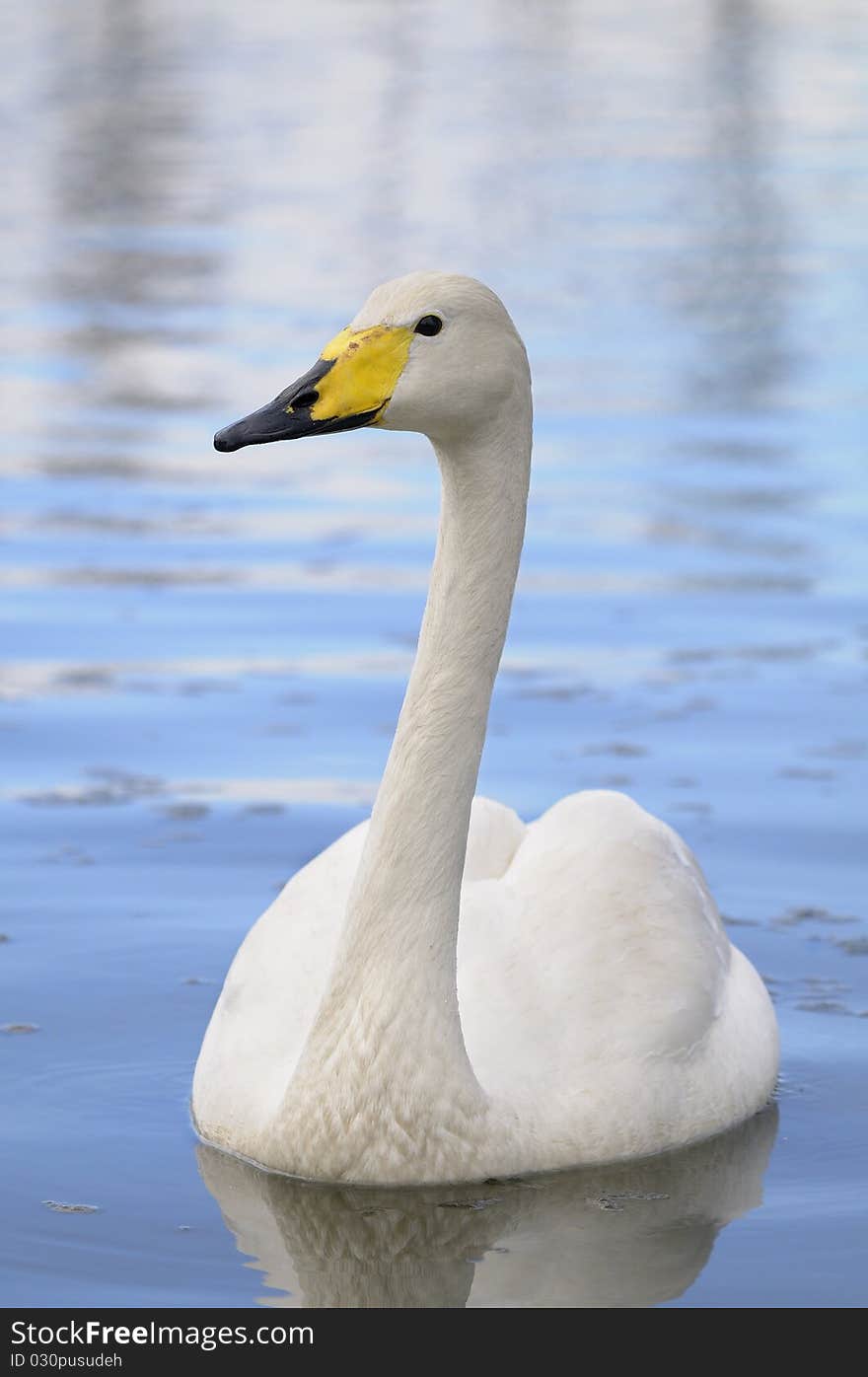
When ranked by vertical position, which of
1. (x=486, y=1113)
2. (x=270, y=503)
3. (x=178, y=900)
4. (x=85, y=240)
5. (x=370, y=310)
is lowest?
(x=85, y=240)

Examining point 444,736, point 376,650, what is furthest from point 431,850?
point 376,650

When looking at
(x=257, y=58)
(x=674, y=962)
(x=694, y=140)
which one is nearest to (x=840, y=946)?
(x=674, y=962)

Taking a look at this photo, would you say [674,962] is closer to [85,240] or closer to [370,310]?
[370,310]

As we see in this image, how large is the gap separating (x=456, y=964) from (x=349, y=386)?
149 cm

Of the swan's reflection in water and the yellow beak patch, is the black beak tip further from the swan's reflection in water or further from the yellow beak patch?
the swan's reflection in water

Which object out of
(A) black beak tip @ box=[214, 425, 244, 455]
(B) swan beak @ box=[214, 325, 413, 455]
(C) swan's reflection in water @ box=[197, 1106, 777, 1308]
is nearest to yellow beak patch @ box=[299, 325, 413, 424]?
(B) swan beak @ box=[214, 325, 413, 455]

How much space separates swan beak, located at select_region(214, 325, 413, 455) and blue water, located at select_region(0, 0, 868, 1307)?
74.4 inches

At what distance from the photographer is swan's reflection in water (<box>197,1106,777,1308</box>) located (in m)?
6.18

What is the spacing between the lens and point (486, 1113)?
6.55 metres

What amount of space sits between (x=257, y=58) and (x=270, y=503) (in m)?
35.9

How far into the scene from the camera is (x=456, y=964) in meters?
6.73

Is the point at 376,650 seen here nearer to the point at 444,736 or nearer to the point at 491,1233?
the point at 444,736

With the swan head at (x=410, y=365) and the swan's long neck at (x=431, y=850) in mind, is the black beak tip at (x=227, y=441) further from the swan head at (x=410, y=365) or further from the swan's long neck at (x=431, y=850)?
the swan's long neck at (x=431, y=850)

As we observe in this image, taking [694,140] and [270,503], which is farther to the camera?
[694,140]
